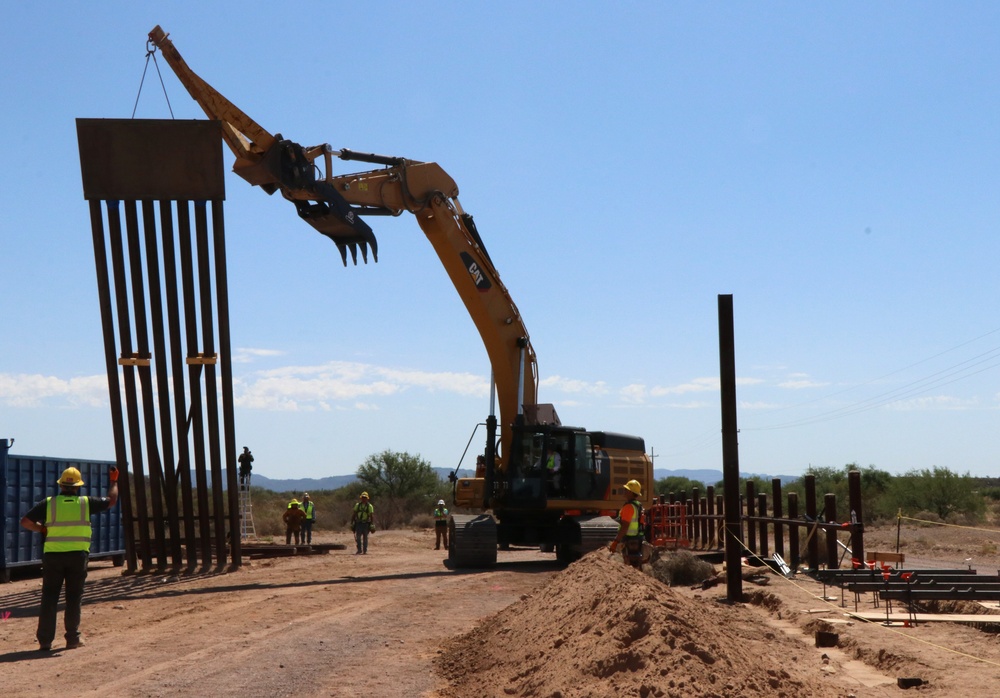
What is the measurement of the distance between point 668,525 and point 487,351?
7.70m

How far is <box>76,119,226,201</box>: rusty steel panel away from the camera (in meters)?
18.2

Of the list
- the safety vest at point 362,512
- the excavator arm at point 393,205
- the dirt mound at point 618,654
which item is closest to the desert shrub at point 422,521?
the safety vest at point 362,512

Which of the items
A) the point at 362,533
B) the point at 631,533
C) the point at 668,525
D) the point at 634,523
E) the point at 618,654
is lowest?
the point at 362,533

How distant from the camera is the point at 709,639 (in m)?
8.10

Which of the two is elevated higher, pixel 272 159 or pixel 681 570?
pixel 272 159

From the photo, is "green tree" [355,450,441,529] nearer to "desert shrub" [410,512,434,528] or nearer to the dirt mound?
"desert shrub" [410,512,434,528]

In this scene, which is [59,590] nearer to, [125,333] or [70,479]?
[70,479]

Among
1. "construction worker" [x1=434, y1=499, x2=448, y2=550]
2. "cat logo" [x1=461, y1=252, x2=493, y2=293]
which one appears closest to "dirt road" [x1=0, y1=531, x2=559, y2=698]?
"cat logo" [x1=461, y1=252, x2=493, y2=293]

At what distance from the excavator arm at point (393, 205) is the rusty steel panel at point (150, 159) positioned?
90 centimetres

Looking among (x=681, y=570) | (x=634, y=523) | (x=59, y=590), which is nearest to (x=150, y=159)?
(x=59, y=590)

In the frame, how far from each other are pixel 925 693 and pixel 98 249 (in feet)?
49.7

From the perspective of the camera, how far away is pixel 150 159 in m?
18.5

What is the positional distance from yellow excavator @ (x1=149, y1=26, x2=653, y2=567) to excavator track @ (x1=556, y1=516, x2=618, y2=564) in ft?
0.09

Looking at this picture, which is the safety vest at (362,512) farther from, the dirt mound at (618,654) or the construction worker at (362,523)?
the dirt mound at (618,654)
